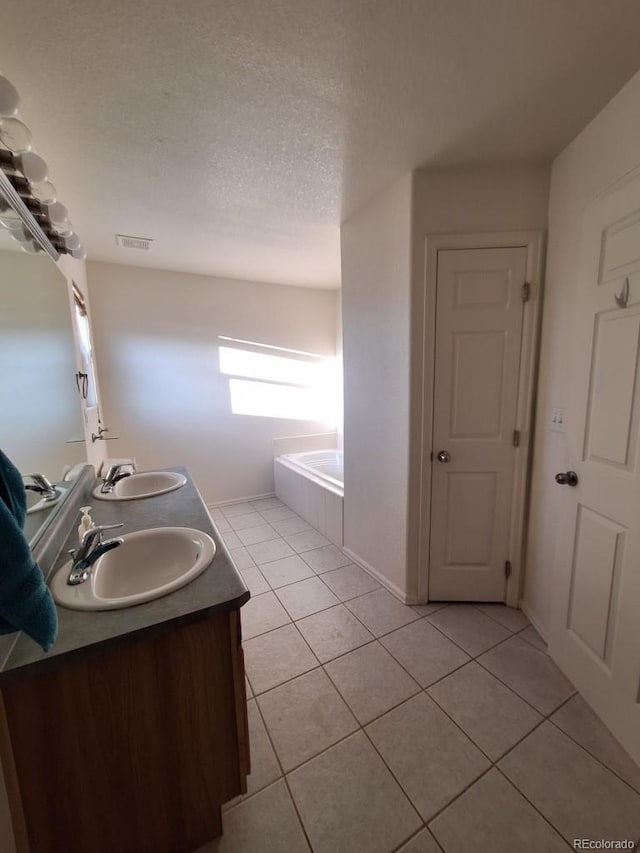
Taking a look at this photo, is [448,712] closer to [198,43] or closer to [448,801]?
[448,801]

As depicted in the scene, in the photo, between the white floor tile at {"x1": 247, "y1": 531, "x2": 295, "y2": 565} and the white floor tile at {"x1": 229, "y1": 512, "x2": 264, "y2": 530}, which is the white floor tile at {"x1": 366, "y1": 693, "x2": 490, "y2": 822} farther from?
the white floor tile at {"x1": 229, "y1": 512, "x2": 264, "y2": 530}

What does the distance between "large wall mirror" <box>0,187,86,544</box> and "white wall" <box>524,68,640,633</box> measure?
2.20 m

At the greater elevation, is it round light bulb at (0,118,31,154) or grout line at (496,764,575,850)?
round light bulb at (0,118,31,154)

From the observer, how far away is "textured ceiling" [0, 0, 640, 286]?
0.99m

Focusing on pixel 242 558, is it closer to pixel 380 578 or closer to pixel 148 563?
pixel 380 578

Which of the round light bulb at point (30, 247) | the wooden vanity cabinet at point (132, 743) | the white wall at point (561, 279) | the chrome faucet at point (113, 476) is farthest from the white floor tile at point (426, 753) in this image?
the round light bulb at point (30, 247)

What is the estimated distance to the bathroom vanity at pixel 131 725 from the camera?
0.76 meters

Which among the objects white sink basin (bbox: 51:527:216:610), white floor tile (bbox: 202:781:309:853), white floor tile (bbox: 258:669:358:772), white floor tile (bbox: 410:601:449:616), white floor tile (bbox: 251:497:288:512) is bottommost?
white floor tile (bbox: 202:781:309:853)

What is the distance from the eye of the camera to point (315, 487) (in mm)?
3074

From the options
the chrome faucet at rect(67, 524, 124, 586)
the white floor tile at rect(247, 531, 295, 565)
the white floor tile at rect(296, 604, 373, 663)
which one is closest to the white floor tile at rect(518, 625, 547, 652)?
the white floor tile at rect(296, 604, 373, 663)

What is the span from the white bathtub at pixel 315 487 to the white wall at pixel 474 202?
1.68 meters

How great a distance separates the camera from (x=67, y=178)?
176 centimetres

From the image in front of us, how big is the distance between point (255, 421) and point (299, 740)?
9.64 ft

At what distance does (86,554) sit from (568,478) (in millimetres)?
1896
